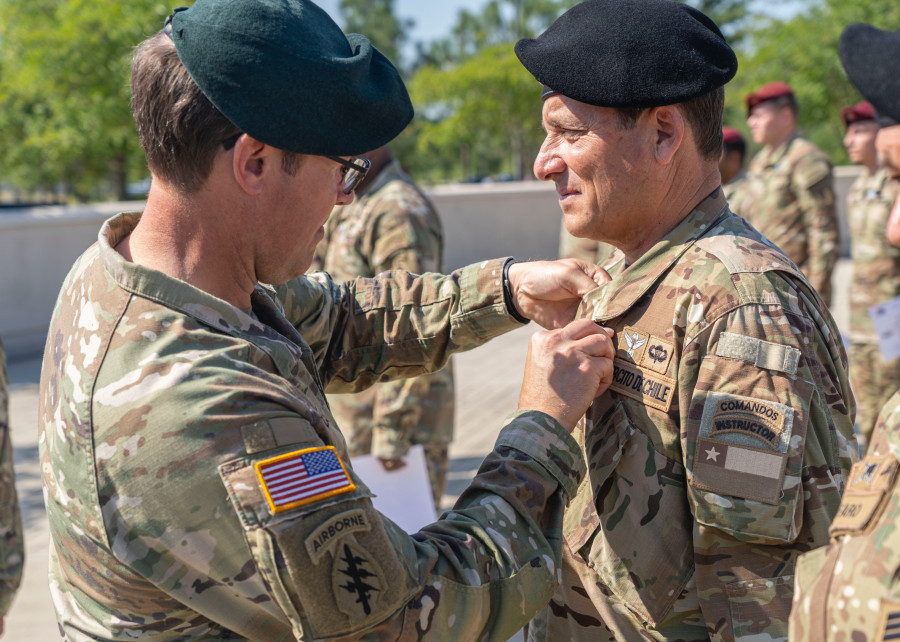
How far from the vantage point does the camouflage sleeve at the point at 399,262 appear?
13.4 feet

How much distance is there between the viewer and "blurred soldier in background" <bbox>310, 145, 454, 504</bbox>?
4.10 m

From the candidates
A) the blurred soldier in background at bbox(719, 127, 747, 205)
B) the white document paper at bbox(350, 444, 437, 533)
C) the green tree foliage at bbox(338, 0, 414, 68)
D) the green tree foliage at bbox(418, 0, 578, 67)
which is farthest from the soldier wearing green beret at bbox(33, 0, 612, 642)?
the green tree foliage at bbox(338, 0, 414, 68)

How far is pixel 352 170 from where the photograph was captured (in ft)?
5.85

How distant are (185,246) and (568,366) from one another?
2.59 ft

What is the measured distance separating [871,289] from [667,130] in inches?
181

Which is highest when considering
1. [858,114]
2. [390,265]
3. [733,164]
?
[858,114]

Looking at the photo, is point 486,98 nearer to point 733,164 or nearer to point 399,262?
point 733,164

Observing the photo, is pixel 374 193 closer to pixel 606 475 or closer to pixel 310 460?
pixel 606 475

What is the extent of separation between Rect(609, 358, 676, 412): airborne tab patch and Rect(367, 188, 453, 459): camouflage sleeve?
2187mm

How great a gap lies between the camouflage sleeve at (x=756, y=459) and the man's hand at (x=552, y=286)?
0.43 metres

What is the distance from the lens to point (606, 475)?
1.92 meters

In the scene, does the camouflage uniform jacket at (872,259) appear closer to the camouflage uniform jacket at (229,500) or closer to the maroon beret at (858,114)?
the maroon beret at (858,114)

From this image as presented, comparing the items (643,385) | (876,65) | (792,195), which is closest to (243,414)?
(643,385)

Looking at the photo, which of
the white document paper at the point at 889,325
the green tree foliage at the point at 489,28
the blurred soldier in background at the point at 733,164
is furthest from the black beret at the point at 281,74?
the green tree foliage at the point at 489,28
